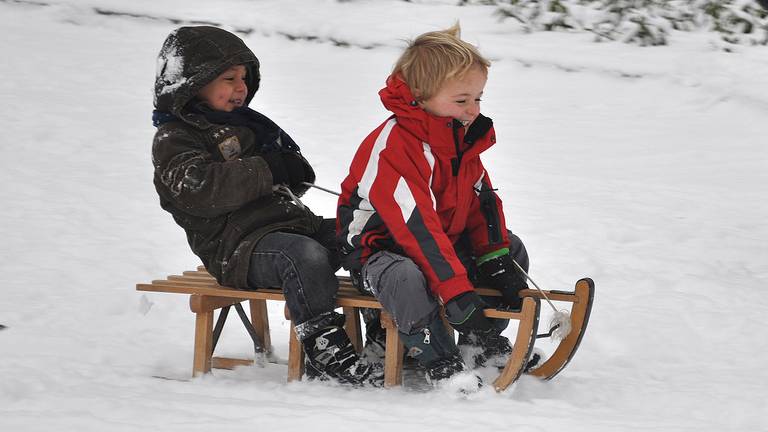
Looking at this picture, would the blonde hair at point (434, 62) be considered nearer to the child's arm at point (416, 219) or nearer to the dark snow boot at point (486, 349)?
the child's arm at point (416, 219)

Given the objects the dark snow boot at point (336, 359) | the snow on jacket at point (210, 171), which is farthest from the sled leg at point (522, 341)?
the snow on jacket at point (210, 171)

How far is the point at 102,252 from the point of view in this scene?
5383mm

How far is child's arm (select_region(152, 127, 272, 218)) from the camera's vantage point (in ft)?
11.4

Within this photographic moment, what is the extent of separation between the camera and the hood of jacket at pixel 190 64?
361 centimetres

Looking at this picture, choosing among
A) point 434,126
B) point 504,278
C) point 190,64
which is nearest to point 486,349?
Result: point 504,278

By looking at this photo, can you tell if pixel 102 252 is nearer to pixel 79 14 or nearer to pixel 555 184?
pixel 555 184

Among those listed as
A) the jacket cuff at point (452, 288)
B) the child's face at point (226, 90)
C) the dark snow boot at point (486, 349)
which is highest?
the child's face at point (226, 90)

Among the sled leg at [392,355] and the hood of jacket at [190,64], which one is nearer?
the sled leg at [392,355]

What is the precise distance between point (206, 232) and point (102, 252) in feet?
6.41

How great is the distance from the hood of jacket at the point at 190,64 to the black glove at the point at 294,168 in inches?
13.5

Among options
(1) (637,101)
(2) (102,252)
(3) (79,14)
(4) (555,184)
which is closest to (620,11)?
(1) (637,101)

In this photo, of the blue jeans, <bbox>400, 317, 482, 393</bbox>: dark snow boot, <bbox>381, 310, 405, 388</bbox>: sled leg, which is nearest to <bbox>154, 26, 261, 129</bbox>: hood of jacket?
the blue jeans

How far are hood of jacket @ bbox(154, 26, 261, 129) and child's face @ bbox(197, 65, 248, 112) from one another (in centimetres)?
5

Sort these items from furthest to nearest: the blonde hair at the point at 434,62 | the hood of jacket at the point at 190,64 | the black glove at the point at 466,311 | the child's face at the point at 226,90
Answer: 1. the child's face at the point at 226,90
2. the hood of jacket at the point at 190,64
3. the blonde hair at the point at 434,62
4. the black glove at the point at 466,311
